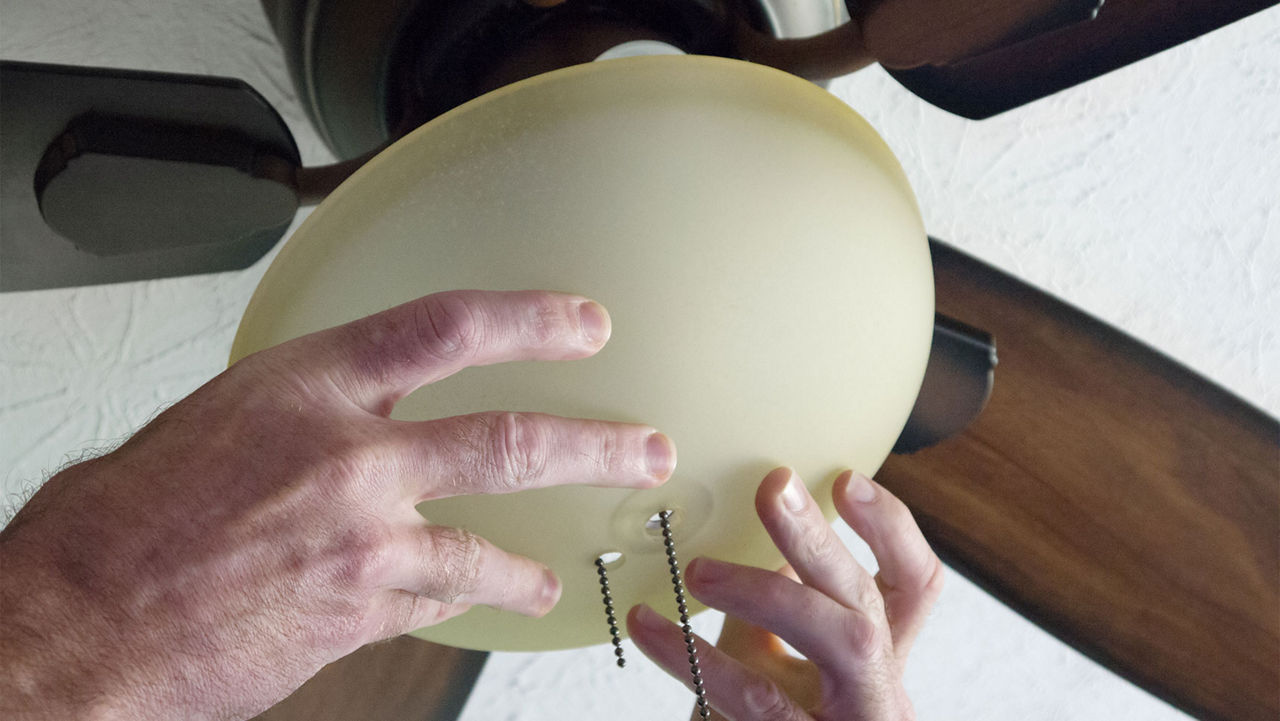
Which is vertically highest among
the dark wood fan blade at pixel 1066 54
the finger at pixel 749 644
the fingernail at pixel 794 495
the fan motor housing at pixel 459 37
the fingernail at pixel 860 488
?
the dark wood fan blade at pixel 1066 54

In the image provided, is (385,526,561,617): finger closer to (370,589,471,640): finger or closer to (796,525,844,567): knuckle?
(370,589,471,640): finger

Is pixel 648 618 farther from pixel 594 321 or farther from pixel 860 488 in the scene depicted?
pixel 594 321

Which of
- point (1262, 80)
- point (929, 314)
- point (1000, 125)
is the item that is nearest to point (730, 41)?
Result: point (929, 314)

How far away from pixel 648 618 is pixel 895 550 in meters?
0.18

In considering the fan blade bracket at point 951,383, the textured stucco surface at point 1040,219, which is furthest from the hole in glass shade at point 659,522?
the textured stucco surface at point 1040,219

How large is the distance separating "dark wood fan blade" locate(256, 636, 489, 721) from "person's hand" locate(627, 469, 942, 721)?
0.29 m

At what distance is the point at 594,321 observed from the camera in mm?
444

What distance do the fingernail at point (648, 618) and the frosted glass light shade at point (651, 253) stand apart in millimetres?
147

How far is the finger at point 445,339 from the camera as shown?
0.43 metres

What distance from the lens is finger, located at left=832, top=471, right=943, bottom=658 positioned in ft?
1.96

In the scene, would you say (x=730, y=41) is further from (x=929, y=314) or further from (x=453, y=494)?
(x=453, y=494)

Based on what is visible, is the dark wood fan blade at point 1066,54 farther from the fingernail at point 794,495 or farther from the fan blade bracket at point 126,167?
the fan blade bracket at point 126,167

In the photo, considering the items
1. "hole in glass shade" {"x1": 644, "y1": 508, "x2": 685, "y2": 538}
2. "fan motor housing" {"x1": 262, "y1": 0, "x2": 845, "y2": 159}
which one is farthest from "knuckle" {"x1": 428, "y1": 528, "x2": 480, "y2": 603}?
"fan motor housing" {"x1": 262, "y1": 0, "x2": 845, "y2": 159}

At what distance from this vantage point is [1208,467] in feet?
2.73
